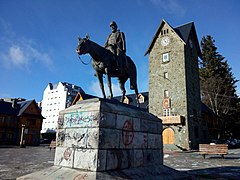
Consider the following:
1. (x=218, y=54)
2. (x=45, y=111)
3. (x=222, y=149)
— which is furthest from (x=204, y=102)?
(x=45, y=111)

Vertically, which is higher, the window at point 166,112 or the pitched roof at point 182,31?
the pitched roof at point 182,31

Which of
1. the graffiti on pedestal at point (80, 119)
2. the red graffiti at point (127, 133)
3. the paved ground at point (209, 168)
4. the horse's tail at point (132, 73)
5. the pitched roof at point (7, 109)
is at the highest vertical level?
the pitched roof at point (7, 109)

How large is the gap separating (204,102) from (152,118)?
37868mm

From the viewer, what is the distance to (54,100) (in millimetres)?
82125

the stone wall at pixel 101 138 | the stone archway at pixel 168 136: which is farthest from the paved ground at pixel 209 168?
the stone archway at pixel 168 136

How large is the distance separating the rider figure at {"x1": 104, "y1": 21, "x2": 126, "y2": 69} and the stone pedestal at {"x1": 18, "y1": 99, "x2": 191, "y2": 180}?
71.9 inches

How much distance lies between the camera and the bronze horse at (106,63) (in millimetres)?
5951

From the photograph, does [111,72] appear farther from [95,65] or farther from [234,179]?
[234,179]

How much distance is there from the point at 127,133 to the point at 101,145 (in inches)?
40.7

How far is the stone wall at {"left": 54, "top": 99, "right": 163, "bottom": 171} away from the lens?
4746 millimetres

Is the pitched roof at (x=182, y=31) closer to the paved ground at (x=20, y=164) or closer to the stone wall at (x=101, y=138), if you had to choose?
the paved ground at (x=20, y=164)

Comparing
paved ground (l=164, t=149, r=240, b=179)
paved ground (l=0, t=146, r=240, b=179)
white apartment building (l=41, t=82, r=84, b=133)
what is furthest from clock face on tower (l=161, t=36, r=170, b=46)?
white apartment building (l=41, t=82, r=84, b=133)

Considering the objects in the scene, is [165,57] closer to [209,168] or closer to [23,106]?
[209,168]

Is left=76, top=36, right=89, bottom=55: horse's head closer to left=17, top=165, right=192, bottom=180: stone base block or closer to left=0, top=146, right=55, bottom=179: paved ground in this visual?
left=17, top=165, right=192, bottom=180: stone base block
